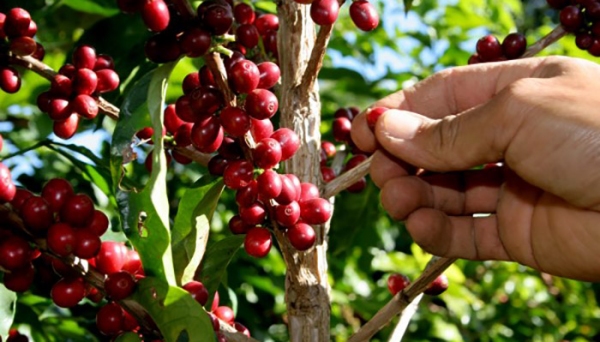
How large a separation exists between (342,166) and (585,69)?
790 mm

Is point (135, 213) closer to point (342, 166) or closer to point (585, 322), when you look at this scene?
point (342, 166)

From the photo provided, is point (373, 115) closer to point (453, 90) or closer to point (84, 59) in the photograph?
point (453, 90)

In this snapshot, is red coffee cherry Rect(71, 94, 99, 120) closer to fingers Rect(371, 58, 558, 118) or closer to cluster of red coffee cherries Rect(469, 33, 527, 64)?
fingers Rect(371, 58, 558, 118)

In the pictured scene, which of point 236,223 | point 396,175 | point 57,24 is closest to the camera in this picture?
point 236,223

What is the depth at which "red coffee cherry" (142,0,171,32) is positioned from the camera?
1.44 metres

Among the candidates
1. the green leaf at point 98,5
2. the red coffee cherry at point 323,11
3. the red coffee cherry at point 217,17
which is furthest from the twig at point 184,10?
the green leaf at point 98,5

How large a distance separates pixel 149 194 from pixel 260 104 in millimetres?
302

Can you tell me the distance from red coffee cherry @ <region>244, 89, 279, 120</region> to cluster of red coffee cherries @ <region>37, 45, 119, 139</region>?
1.48ft

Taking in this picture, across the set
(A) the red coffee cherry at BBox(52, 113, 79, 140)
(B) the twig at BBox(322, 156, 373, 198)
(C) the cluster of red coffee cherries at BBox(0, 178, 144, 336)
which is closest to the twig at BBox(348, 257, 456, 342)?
(B) the twig at BBox(322, 156, 373, 198)

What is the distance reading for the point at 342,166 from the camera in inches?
91.4

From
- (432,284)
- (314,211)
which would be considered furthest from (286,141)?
(432,284)

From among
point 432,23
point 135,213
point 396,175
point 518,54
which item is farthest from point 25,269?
point 432,23

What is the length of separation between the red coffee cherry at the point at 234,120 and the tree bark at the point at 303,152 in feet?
1.17

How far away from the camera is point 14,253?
1524mm
